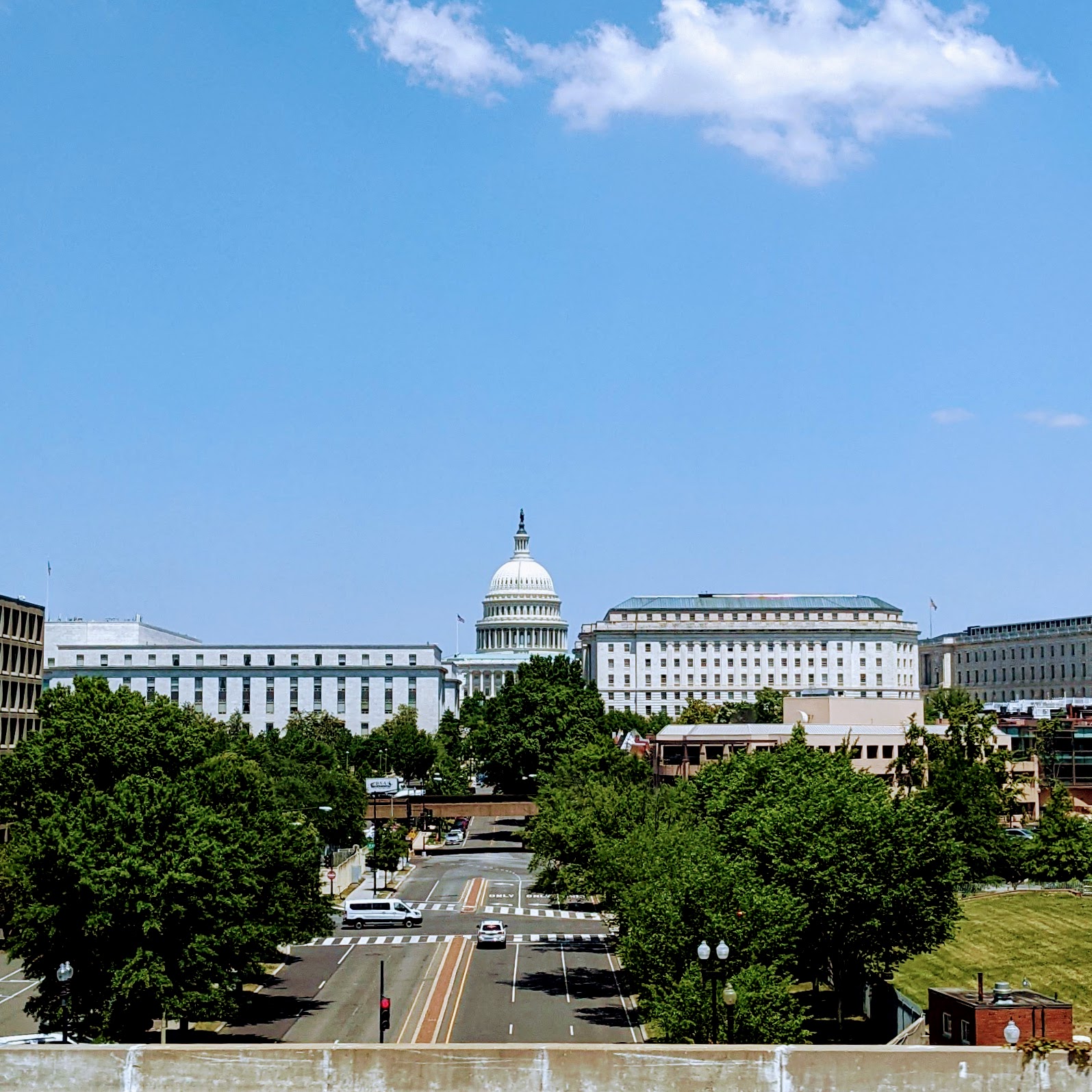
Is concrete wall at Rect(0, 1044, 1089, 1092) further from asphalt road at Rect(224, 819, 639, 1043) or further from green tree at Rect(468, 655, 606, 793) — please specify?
green tree at Rect(468, 655, 606, 793)

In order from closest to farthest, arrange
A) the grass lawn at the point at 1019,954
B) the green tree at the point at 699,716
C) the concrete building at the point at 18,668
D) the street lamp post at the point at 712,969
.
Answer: the street lamp post at the point at 712,969, the grass lawn at the point at 1019,954, the concrete building at the point at 18,668, the green tree at the point at 699,716

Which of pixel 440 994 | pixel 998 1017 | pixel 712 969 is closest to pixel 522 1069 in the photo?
pixel 998 1017

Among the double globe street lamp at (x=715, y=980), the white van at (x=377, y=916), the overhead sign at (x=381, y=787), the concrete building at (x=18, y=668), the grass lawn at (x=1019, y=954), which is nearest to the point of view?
the double globe street lamp at (x=715, y=980)

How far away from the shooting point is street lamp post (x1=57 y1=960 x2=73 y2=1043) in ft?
140

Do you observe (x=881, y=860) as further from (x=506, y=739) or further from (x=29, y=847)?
(x=506, y=739)

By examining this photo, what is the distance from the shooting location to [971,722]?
373ft

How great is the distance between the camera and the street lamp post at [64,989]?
4272 centimetres

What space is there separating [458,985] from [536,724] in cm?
Answer: 8920


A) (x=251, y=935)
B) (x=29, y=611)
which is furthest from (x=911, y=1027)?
(x=29, y=611)

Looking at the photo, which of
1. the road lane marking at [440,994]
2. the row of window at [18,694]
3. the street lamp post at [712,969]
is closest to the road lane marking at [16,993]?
the road lane marking at [440,994]

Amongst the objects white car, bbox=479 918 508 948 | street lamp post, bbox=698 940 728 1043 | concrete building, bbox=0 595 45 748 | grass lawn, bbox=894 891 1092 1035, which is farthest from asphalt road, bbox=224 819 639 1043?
concrete building, bbox=0 595 45 748

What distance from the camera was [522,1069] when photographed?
21906 millimetres

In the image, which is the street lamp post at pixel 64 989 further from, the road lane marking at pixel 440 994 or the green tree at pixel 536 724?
the green tree at pixel 536 724

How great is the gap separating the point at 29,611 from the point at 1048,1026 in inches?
3110
